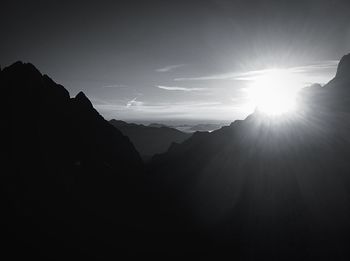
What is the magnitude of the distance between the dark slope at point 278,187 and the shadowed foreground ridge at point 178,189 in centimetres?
18

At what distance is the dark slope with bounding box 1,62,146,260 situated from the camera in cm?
3953

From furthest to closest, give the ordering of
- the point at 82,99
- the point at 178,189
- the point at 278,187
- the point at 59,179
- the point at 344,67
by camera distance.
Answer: the point at 344,67 → the point at 82,99 → the point at 178,189 → the point at 59,179 → the point at 278,187

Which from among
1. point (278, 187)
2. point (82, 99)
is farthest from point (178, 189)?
point (82, 99)

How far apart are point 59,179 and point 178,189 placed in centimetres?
2909

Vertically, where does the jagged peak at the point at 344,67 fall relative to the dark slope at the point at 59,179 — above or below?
above

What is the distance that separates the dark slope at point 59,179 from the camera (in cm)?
3953

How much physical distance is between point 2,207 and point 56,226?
8.59m

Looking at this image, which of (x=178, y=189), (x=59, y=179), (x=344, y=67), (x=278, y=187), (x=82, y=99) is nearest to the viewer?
(x=278, y=187)

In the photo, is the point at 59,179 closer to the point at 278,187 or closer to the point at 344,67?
the point at 278,187

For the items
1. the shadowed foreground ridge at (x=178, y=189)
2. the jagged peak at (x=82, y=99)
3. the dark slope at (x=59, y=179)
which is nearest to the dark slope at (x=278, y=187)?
the shadowed foreground ridge at (x=178, y=189)

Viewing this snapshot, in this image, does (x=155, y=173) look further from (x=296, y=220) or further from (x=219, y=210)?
(x=296, y=220)

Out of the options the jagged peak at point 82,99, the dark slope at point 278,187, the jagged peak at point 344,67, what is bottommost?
the dark slope at point 278,187

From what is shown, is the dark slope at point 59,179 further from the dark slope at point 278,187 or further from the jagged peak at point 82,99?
the dark slope at point 278,187

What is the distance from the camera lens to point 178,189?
211 ft
